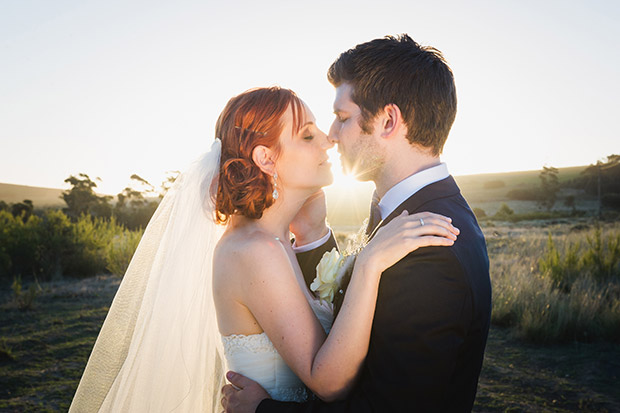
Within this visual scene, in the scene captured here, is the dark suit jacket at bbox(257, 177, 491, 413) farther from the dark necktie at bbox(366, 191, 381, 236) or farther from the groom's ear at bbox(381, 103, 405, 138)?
the groom's ear at bbox(381, 103, 405, 138)

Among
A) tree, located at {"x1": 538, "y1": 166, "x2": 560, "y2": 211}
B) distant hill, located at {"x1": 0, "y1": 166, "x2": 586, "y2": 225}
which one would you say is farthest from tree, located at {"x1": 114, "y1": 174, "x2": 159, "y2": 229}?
tree, located at {"x1": 538, "y1": 166, "x2": 560, "y2": 211}

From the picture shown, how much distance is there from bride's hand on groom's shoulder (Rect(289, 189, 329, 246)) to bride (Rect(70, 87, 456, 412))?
0.68m

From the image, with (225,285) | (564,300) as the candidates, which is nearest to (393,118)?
(225,285)

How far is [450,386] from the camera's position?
6.46ft

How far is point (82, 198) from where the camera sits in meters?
23.0

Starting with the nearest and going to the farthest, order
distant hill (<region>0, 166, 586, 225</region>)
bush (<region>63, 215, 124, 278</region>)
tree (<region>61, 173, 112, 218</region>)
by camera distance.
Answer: bush (<region>63, 215, 124, 278</region>) < tree (<region>61, 173, 112, 218</region>) < distant hill (<region>0, 166, 586, 225</region>)

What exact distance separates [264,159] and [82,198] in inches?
917

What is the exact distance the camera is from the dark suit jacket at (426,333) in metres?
1.85

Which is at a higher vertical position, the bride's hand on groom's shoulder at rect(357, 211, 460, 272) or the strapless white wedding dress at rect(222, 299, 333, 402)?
the bride's hand on groom's shoulder at rect(357, 211, 460, 272)

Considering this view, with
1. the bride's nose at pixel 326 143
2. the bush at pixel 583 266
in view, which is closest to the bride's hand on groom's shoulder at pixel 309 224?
the bride's nose at pixel 326 143

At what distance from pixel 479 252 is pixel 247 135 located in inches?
65.4

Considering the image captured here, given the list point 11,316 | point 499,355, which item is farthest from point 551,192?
point 11,316

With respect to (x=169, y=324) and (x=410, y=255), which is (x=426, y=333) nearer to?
(x=410, y=255)

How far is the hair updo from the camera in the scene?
289cm
